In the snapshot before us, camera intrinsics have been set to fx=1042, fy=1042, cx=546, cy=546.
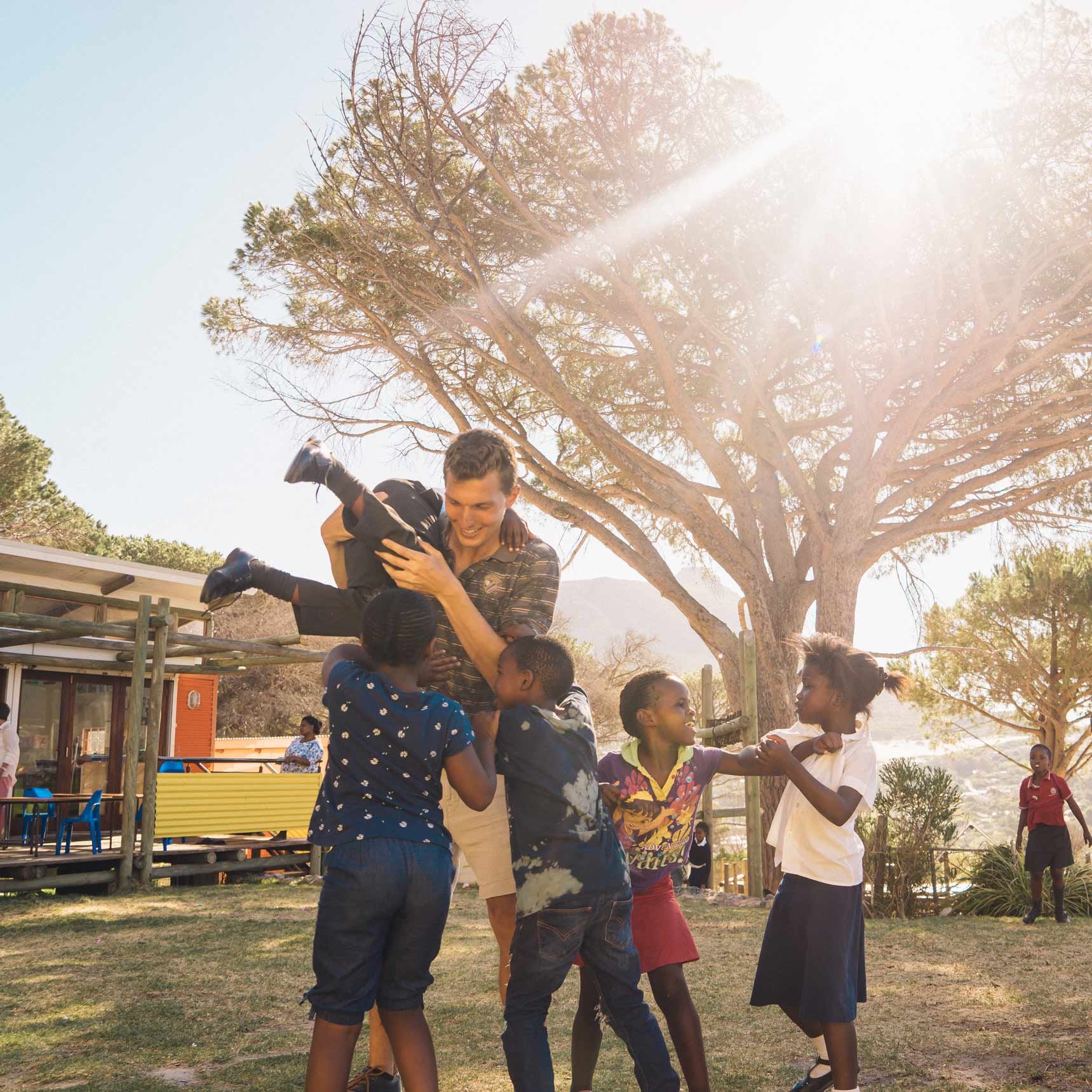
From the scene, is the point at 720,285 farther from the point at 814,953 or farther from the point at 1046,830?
the point at 814,953

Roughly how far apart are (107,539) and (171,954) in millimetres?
27363

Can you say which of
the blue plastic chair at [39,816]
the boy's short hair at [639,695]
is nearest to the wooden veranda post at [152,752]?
the blue plastic chair at [39,816]

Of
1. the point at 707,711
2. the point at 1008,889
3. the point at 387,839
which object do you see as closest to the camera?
the point at 387,839

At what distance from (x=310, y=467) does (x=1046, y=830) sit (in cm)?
916

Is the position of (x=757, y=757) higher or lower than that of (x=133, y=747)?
higher

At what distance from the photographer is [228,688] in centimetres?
3055

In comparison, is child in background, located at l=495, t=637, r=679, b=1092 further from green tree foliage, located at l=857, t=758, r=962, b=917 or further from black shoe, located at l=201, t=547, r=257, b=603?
green tree foliage, located at l=857, t=758, r=962, b=917

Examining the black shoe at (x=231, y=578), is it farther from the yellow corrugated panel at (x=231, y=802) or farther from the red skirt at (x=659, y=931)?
the yellow corrugated panel at (x=231, y=802)

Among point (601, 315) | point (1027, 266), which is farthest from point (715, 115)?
point (1027, 266)

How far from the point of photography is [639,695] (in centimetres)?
313

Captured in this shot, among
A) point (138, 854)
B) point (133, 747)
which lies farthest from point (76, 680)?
point (133, 747)

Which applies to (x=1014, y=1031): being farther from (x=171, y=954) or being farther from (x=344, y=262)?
(x=344, y=262)

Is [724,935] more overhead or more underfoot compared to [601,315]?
more underfoot

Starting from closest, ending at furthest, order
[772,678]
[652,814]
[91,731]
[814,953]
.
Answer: [652,814]
[814,953]
[772,678]
[91,731]
